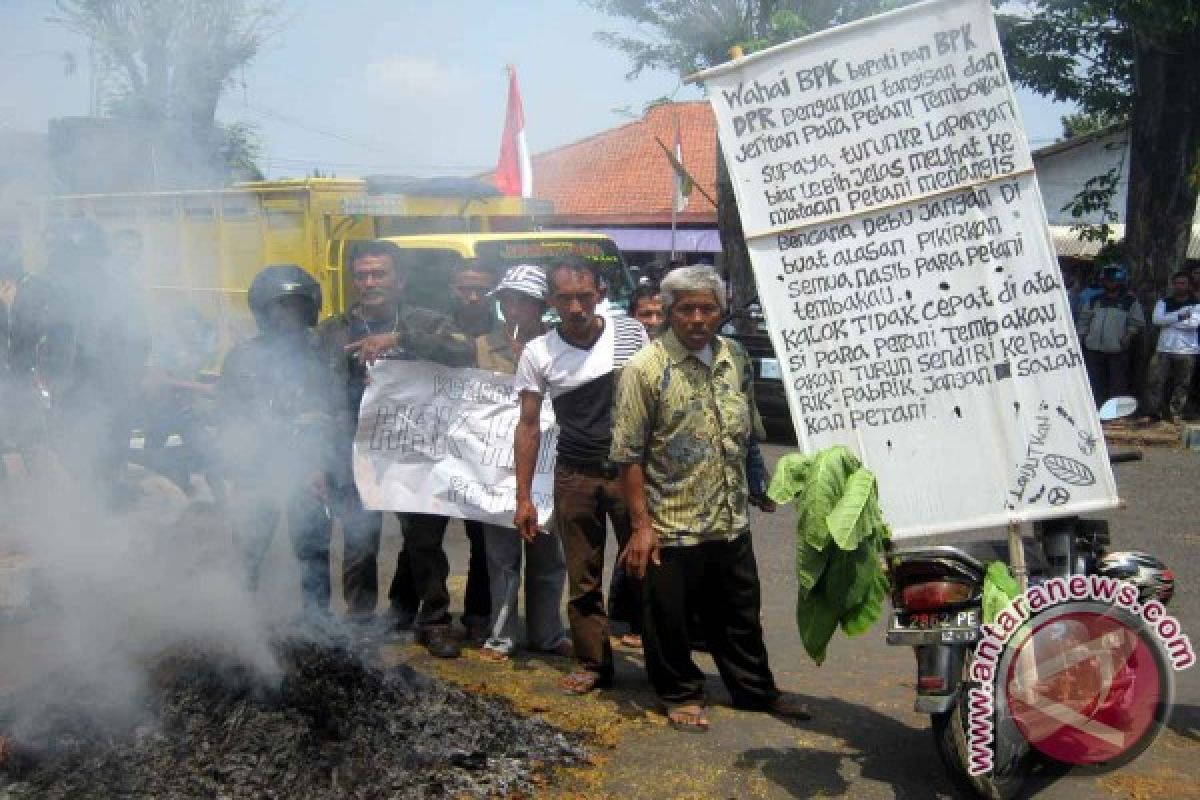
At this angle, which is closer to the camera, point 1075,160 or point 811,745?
point 811,745

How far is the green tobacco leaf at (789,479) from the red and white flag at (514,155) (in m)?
12.7

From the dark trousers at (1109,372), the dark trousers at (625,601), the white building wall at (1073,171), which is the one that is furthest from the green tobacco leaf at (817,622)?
the white building wall at (1073,171)

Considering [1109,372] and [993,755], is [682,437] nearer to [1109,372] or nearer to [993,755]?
[993,755]

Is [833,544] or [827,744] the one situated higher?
[833,544]

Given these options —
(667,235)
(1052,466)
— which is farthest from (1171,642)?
(667,235)

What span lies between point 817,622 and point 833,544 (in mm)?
286

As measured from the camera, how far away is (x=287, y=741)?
4176mm

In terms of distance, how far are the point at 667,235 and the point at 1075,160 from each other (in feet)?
28.3

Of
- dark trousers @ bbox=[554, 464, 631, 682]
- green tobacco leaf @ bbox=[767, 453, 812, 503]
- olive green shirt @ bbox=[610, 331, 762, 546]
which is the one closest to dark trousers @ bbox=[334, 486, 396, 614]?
dark trousers @ bbox=[554, 464, 631, 682]

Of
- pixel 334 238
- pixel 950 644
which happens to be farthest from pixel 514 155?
pixel 950 644

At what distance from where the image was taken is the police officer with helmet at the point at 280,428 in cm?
575

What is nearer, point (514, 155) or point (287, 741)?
point (287, 741)

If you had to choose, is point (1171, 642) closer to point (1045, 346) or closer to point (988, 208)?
point (1045, 346)

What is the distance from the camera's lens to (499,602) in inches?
230
